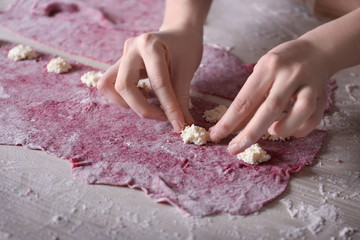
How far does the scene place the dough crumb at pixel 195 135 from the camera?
929 millimetres

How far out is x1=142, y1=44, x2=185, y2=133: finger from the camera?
917 millimetres

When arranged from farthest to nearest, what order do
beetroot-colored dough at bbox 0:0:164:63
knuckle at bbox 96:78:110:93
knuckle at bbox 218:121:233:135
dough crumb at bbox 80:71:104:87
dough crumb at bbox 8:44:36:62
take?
beetroot-colored dough at bbox 0:0:164:63 < dough crumb at bbox 8:44:36:62 < dough crumb at bbox 80:71:104:87 < knuckle at bbox 96:78:110:93 < knuckle at bbox 218:121:233:135

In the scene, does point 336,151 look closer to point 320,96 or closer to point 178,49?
point 320,96

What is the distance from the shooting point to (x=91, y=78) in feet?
3.74

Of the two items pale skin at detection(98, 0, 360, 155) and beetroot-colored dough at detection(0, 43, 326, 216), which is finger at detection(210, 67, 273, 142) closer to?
pale skin at detection(98, 0, 360, 155)

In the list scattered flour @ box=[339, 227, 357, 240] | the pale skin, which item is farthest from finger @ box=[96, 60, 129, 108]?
scattered flour @ box=[339, 227, 357, 240]

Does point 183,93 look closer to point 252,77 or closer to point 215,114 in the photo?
point 215,114

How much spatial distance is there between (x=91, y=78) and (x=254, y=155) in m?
0.52

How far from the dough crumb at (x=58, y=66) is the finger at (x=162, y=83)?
36 cm

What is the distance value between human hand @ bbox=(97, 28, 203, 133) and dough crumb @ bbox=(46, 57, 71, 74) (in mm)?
272

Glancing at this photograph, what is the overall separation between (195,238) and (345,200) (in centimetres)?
33

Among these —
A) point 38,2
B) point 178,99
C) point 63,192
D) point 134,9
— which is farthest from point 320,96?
point 38,2

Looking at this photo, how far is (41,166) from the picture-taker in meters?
0.88

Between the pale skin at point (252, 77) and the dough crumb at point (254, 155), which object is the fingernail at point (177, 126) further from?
the dough crumb at point (254, 155)
